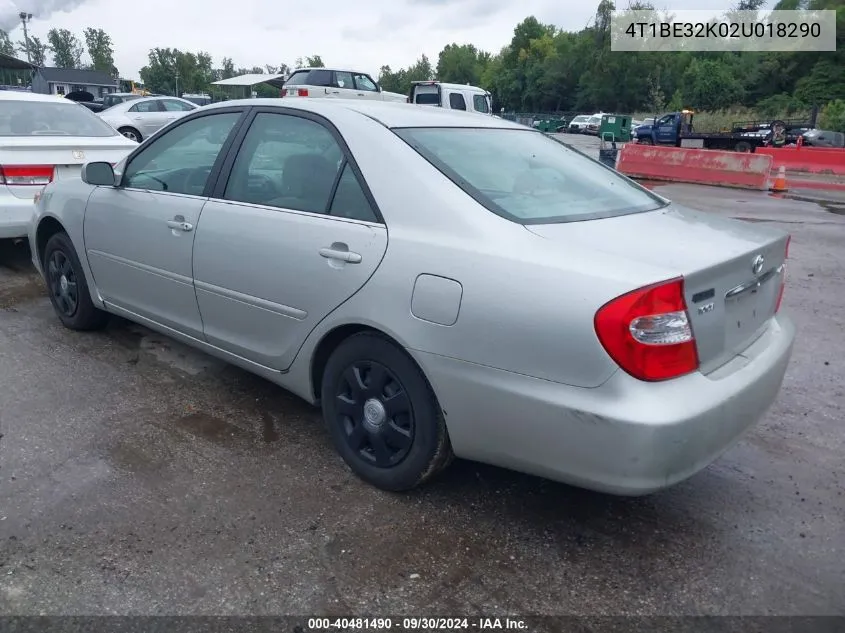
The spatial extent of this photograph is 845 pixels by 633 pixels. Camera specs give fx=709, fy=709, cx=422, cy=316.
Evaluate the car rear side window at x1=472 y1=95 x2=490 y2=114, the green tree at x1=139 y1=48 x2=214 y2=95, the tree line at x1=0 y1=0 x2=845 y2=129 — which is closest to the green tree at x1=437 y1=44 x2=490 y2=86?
the tree line at x1=0 y1=0 x2=845 y2=129

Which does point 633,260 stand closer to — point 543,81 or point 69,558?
point 69,558

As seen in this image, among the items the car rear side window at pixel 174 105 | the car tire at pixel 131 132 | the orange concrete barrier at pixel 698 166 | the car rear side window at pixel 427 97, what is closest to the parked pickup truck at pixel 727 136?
the orange concrete barrier at pixel 698 166

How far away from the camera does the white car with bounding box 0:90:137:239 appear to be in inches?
238

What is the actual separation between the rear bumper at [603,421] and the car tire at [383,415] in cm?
11

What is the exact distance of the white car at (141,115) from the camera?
16703 mm

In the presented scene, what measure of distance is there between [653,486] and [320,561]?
1.20m

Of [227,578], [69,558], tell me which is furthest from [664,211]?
[69,558]

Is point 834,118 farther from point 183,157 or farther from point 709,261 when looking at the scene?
point 709,261

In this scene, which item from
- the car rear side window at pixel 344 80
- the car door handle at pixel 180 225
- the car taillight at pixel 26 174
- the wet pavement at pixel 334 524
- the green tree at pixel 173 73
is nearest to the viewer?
the wet pavement at pixel 334 524

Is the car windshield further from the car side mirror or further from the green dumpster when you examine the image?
the green dumpster

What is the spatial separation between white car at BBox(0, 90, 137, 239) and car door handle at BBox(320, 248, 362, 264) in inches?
147

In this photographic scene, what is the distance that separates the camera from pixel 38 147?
6.13 m

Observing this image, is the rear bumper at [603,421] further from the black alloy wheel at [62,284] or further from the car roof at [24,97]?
the car roof at [24,97]

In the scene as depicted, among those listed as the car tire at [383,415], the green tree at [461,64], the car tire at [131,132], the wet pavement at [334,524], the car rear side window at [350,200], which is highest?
the green tree at [461,64]
